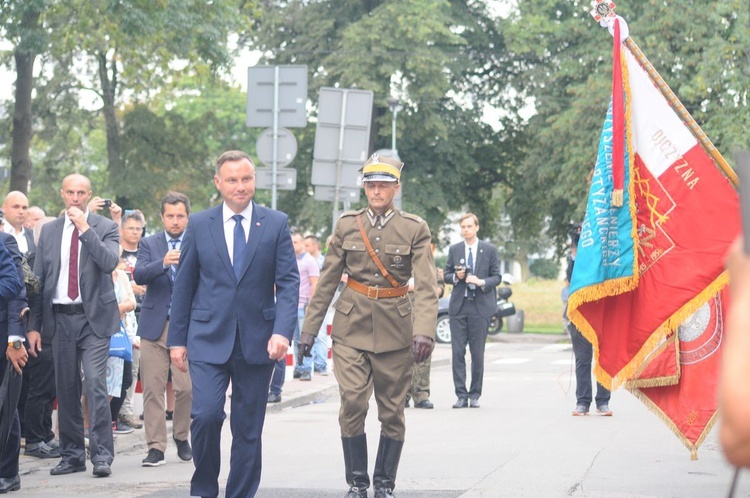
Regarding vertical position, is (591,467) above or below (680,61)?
below

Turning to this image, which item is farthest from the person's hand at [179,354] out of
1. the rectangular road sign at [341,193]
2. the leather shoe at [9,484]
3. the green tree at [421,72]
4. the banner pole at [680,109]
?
the green tree at [421,72]

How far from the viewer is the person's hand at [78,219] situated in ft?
29.3

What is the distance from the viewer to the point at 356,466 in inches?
308

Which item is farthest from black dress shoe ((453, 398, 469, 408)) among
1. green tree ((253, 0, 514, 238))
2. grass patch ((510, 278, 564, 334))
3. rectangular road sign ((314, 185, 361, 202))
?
grass patch ((510, 278, 564, 334))

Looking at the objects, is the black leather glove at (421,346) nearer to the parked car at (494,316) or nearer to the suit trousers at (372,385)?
the suit trousers at (372,385)

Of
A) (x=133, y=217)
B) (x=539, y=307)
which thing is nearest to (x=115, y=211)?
(x=133, y=217)

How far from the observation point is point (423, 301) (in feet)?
26.7

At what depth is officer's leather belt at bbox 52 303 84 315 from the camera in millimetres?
9195

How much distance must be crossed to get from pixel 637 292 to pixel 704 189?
2.47 ft

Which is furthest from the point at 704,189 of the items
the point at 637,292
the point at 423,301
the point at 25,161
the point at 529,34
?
the point at 529,34

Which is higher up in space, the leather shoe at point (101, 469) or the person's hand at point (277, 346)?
the person's hand at point (277, 346)

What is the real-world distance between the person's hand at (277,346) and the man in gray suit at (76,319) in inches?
94.9

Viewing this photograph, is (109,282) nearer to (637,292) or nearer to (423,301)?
(423,301)

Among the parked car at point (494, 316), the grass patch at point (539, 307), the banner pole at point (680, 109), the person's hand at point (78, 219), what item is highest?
the banner pole at point (680, 109)
